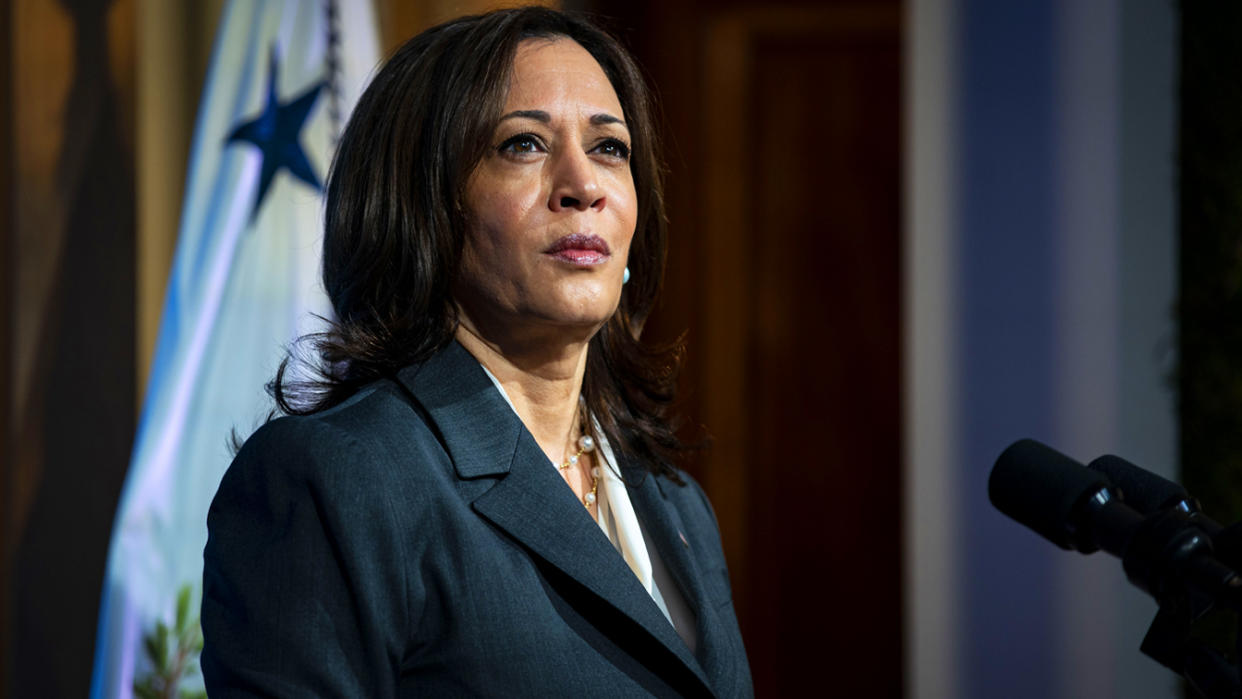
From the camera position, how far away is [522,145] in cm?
138

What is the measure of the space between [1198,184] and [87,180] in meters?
2.70

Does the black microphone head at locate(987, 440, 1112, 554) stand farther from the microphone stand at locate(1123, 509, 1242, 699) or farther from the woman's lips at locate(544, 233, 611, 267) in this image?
the woman's lips at locate(544, 233, 611, 267)

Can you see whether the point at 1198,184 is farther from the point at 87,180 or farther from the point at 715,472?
the point at 87,180

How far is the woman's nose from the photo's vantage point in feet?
4.41

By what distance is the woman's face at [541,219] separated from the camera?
1.34 m

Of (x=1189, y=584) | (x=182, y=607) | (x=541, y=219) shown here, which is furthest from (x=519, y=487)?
(x=182, y=607)

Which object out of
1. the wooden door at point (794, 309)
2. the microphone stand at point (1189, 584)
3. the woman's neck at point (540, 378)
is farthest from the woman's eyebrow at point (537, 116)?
the wooden door at point (794, 309)

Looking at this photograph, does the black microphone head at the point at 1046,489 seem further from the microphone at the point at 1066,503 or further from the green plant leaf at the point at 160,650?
the green plant leaf at the point at 160,650

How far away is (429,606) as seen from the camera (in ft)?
3.80

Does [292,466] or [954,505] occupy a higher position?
[292,466]

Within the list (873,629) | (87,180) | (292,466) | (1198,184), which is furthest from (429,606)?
(873,629)

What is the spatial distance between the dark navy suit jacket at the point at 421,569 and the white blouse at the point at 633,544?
0.09 m

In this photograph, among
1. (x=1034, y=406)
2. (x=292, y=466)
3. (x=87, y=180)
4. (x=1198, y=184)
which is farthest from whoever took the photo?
(x=1034, y=406)

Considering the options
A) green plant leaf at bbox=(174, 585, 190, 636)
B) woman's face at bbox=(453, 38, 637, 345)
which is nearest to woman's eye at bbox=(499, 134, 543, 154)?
woman's face at bbox=(453, 38, 637, 345)
